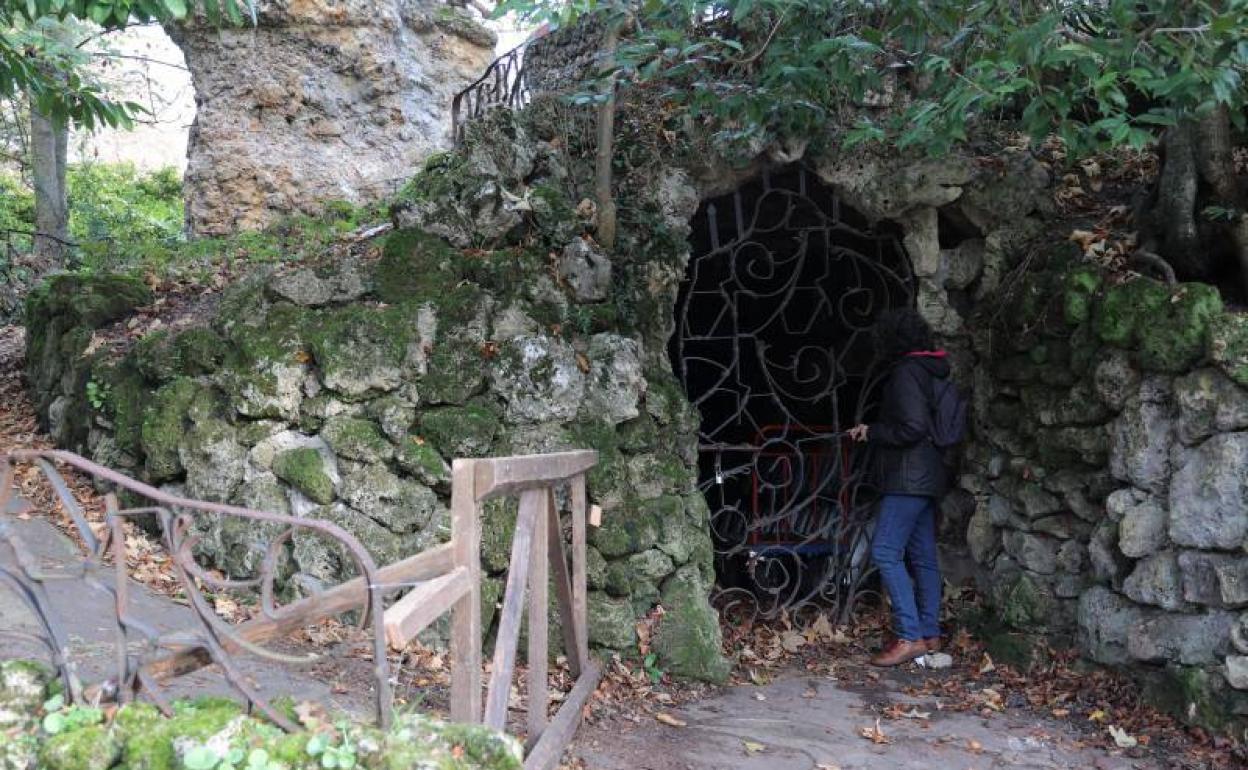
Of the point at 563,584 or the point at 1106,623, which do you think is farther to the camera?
the point at 1106,623

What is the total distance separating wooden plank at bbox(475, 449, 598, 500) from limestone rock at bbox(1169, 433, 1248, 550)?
8.95ft

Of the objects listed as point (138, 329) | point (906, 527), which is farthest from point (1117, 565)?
point (138, 329)

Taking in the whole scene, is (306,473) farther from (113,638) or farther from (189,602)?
(189,602)

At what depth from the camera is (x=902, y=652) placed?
17.2 ft

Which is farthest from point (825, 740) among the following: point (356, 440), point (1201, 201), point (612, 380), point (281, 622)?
point (1201, 201)

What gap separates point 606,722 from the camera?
13.7 feet

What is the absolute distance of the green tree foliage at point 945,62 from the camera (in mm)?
3467

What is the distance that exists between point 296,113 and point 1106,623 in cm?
784

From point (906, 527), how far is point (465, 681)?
3.41m

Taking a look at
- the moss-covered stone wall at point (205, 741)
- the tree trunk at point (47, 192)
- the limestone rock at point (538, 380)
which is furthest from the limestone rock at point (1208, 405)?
the tree trunk at point (47, 192)

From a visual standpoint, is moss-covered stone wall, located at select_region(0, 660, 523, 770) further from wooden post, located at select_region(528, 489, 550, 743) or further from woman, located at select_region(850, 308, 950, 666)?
woman, located at select_region(850, 308, 950, 666)

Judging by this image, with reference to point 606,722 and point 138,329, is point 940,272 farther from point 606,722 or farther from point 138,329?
point 138,329

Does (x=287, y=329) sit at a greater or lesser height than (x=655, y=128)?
lesser

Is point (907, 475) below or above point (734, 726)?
above
